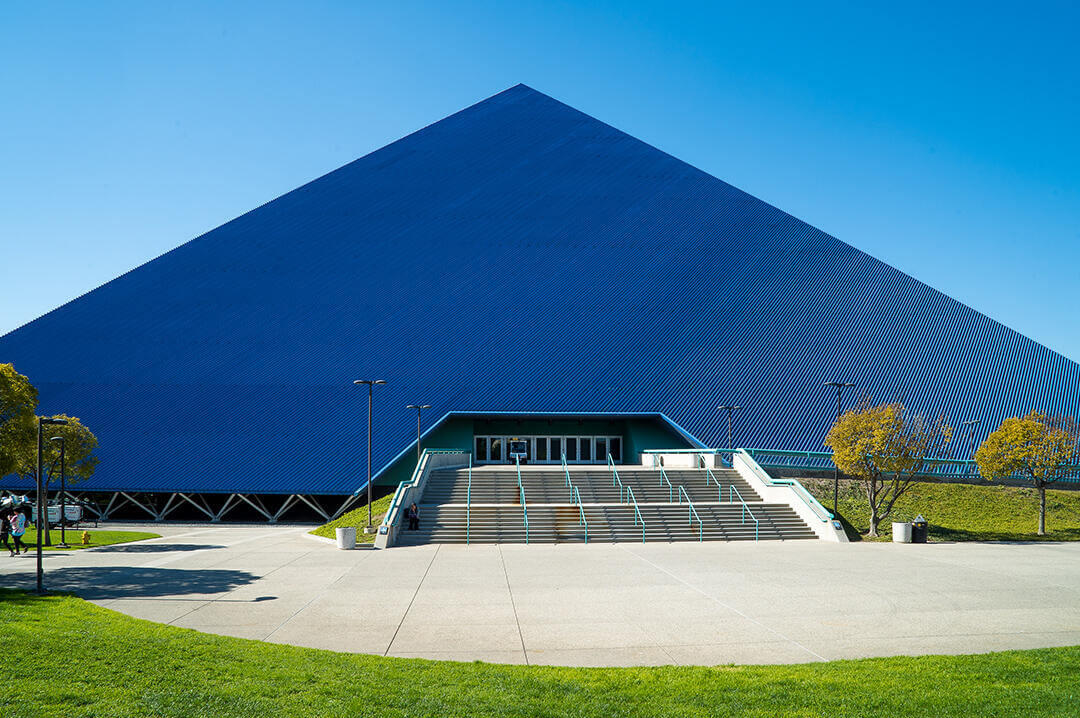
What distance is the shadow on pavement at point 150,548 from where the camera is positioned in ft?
68.1

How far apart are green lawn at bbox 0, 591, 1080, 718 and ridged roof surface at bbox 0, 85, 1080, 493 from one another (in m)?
23.0

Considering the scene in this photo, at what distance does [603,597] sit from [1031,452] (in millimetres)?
20872

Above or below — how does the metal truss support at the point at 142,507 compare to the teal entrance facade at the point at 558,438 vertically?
below

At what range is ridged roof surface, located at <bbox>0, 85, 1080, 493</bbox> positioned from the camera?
32.8 meters

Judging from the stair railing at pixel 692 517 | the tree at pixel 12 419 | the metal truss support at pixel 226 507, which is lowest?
the metal truss support at pixel 226 507

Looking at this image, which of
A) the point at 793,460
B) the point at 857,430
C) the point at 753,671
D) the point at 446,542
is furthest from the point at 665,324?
the point at 753,671

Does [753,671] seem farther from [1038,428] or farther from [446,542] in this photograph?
[1038,428]

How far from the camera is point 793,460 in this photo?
103 feet

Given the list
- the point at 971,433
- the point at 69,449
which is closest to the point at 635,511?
the point at 971,433

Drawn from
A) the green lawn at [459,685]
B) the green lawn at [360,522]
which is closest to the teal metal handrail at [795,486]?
the green lawn at [360,522]

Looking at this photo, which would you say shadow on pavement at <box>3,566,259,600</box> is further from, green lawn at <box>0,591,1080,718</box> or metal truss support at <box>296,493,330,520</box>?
metal truss support at <box>296,493,330,520</box>

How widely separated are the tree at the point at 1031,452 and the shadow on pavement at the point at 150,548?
26922mm

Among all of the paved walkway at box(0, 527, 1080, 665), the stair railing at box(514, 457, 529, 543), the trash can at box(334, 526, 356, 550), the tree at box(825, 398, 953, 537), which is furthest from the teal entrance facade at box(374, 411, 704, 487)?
the paved walkway at box(0, 527, 1080, 665)

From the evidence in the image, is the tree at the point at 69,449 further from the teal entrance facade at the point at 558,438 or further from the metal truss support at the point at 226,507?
the teal entrance facade at the point at 558,438
